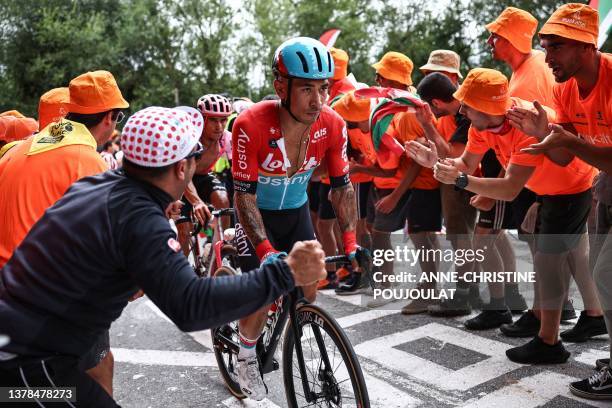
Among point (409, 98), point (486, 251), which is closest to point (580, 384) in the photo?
point (486, 251)

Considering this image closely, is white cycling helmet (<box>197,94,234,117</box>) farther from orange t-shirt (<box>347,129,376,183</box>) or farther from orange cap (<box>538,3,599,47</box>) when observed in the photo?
orange cap (<box>538,3,599,47</box>)

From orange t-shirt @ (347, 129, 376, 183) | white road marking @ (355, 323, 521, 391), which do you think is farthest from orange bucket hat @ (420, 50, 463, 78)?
white road marking @ (355, 323, 521, 391)

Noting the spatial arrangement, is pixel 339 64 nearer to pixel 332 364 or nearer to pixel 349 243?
pixel 349 243

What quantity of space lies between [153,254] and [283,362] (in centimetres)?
169

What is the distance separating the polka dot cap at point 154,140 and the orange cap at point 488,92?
9.45ft

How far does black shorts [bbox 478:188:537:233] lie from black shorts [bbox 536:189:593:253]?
1.79 ft

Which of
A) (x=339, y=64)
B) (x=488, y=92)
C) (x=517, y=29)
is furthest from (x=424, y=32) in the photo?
(x=488, y=92)

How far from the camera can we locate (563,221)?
14.6ft

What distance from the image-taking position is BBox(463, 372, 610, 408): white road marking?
3781 mm

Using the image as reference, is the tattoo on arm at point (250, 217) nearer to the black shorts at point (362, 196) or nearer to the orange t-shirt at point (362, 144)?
the orange t-shirt at point (362, 144)

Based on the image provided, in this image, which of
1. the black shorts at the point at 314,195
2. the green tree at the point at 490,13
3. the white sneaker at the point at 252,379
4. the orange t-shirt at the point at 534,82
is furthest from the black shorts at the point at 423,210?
the green tree at the point at 490,13

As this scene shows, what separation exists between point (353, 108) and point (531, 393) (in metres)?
3.39

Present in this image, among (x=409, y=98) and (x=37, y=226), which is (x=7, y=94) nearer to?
(x=409, y=98)

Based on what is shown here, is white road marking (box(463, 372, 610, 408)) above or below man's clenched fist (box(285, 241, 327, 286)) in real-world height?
below
